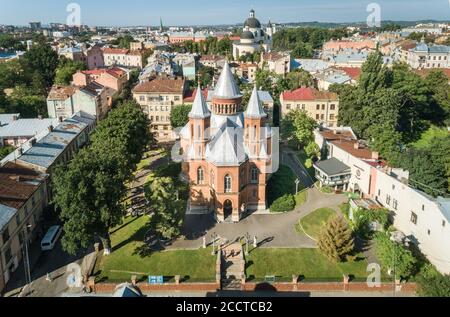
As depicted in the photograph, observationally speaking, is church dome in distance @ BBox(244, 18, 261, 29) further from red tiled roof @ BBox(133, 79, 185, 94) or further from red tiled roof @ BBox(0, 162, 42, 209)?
red tiled roof @ BBox(0, 162, 42, 209)

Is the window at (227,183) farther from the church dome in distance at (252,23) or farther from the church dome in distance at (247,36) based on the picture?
the church dome in distance at (252,23)

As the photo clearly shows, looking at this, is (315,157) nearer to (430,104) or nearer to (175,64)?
(430,104)

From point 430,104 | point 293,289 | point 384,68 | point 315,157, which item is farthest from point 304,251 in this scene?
point 430,104

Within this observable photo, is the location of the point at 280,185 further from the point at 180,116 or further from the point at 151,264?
the point at 180,116

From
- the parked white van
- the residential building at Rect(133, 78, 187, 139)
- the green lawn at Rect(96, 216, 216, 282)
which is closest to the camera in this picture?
the green lawn at Rect(96, 216, 216, 282)

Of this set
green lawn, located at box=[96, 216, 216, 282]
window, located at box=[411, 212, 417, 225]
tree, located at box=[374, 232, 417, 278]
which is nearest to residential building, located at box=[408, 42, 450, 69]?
window, located at box=[411, 212, 417, 225]

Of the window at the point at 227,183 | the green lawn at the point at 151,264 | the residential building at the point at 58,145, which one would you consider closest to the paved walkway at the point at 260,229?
the green lawn at the point at 151,264
